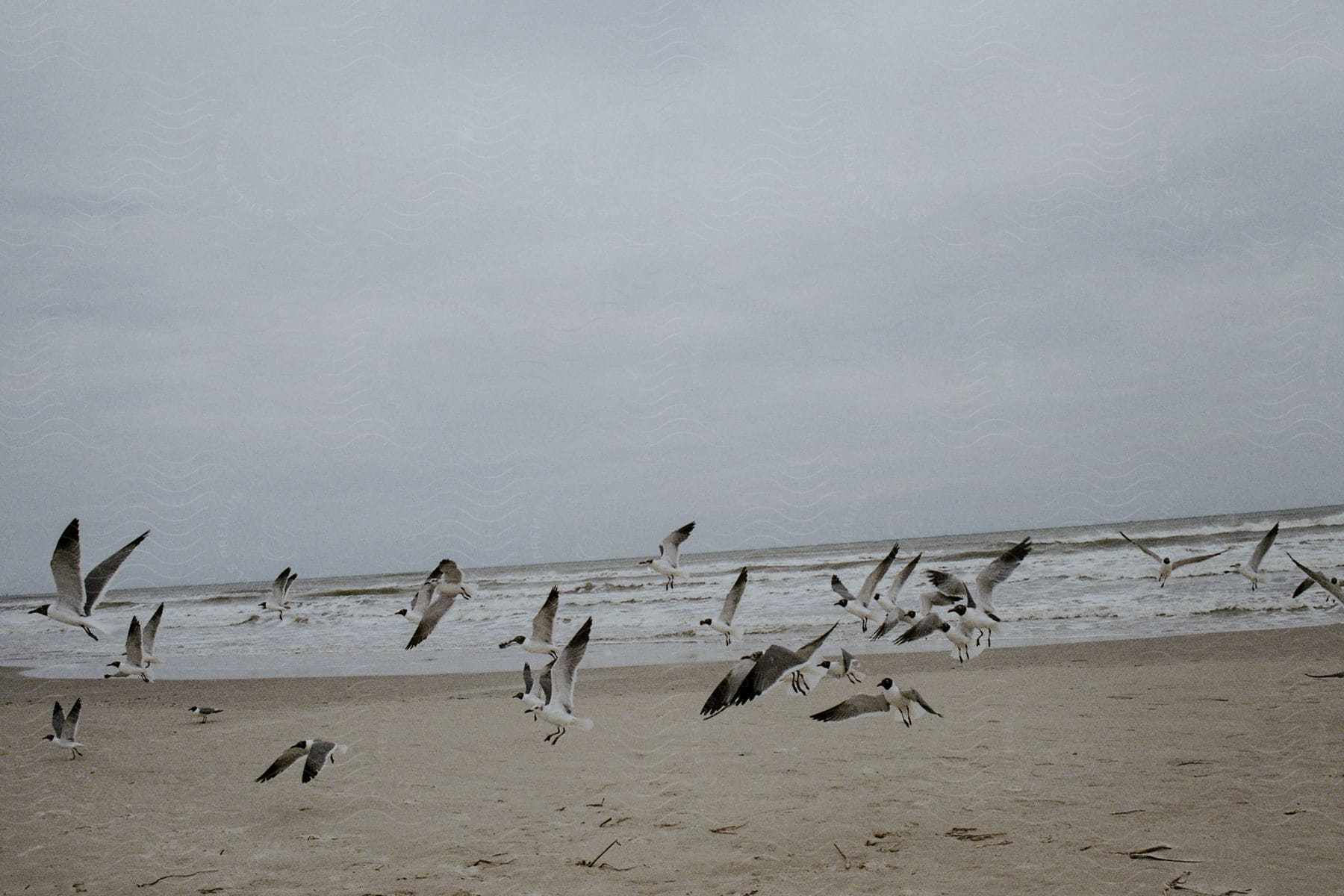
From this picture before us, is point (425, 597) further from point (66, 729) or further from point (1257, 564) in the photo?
point (1257, 564)

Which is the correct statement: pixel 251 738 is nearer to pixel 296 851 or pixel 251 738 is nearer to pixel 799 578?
pixel 296 851

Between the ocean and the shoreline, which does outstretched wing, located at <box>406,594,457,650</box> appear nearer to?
the ocean

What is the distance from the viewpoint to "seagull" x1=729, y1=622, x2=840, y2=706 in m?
5.84

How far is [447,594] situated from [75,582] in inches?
128

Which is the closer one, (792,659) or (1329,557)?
(792,659)

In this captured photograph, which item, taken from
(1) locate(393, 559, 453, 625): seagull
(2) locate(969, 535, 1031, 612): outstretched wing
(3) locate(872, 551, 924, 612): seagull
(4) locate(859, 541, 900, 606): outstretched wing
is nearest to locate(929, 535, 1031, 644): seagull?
(2) locate(969, 535, 1031, 612): outstretched wing

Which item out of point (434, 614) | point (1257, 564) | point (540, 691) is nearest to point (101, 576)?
point (434, 614)

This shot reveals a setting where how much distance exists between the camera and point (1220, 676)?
954cm

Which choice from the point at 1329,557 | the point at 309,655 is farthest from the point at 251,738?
the point at 1329,557

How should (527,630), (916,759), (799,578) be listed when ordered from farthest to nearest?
(799,578), (527,630), (916,759)

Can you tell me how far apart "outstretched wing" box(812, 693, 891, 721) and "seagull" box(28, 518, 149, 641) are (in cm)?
600

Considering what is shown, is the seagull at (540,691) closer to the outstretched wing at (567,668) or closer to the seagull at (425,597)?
the outstretched wing at (567,668)

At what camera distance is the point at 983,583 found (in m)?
10.2

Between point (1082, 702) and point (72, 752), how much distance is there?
989 centimetres
